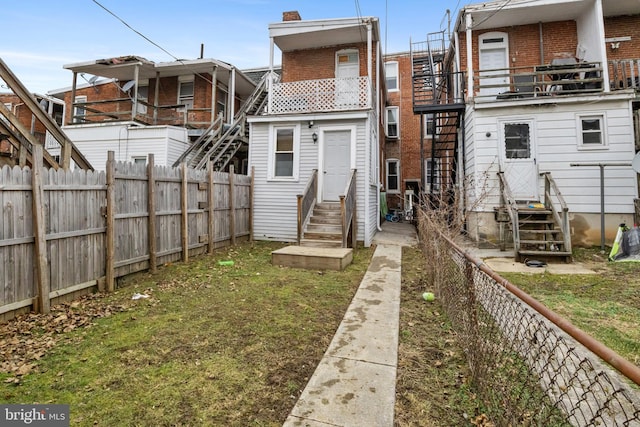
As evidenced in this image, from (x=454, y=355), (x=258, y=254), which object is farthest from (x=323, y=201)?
(x=454, y=355)

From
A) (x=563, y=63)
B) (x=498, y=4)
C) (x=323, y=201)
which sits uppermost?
(x=498, y=4)

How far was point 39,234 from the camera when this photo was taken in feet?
13.7

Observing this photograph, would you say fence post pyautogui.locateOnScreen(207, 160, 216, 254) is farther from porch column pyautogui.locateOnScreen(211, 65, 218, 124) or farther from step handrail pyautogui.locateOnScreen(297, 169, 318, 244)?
porch column pyautogui.locateOnScreen(211, 65, 218, 124)

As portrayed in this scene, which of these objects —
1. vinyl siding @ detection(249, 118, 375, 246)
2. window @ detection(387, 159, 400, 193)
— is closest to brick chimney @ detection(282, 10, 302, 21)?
vinyl siding @ detection(249, 118, 375, 246)

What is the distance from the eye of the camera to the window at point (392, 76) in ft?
65.4

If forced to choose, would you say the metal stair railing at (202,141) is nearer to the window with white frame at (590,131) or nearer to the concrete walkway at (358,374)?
the concrete walkway at (358,374)

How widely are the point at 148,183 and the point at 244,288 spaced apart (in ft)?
9.99

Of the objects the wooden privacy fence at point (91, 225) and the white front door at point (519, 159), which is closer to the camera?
the wooden privacy fence at point (91, 225)

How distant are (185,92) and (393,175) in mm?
13083

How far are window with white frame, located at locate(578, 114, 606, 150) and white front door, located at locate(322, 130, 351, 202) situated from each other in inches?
274

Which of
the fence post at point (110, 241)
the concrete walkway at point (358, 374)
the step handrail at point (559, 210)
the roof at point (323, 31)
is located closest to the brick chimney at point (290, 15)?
the roof at point (323, 31)

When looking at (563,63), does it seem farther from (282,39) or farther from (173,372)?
(173,372)

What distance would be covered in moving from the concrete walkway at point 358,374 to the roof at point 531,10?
10301 millimetres

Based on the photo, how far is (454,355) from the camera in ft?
10.5
